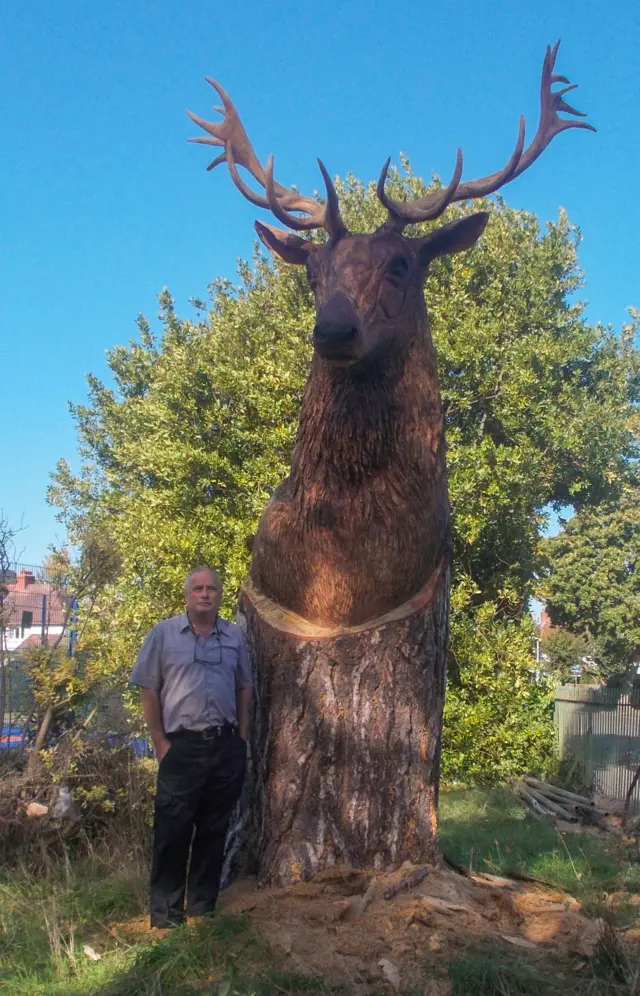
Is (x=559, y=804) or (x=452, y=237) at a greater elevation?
(x=452, y=237)

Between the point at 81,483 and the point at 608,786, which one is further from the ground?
the point at 81,483

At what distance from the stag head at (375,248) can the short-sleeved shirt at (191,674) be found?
1520 millimetres

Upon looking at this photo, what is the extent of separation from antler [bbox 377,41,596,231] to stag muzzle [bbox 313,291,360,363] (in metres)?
0.75

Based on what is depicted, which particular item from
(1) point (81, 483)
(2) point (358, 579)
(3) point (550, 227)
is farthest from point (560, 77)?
(1) point (81, 483)

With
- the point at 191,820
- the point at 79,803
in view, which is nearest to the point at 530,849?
the point at 79,803

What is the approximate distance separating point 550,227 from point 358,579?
588 inches

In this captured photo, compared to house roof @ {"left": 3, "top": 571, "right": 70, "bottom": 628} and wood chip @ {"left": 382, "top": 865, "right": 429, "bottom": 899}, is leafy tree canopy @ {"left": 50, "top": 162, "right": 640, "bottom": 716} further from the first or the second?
wood chip @ {"left": 382, "top": 865, "right": 429, "bottom": 899}

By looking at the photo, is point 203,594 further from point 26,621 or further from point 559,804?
point 559,804

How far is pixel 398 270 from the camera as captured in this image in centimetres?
453

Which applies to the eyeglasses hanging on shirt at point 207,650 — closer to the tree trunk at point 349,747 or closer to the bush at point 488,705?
the tree trunk at point 349,747

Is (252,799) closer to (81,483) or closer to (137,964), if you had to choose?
(137,964)

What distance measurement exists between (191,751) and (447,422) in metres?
10.7

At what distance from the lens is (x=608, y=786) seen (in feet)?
40.7

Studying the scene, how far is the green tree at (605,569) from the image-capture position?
77.2 feet
